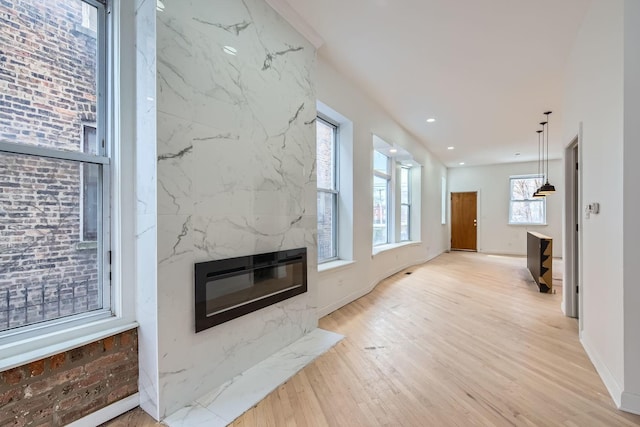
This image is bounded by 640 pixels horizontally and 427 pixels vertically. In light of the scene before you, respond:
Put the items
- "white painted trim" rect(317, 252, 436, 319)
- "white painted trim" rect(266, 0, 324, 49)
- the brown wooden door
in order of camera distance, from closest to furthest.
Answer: "white painted trim" rect(266, 0, 324, 49) < "white painted trim" rect(317, 252, 436, 319) < the brown wooden door

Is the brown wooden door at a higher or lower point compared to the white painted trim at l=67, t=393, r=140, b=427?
higher

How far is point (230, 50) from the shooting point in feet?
7.21

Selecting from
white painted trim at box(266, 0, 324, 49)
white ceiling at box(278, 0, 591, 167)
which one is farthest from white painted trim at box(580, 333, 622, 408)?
white painted trim at box(266, 0, 324, 49)

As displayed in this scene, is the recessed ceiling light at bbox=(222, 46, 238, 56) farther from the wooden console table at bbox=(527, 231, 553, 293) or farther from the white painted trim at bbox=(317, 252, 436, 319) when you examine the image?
the wooden console table at bbox=(527, 231, 553, 293)

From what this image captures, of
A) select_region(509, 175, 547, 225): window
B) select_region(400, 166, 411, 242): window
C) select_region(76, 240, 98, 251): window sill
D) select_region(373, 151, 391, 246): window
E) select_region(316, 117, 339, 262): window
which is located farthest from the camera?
select_region(509, 175, 547, 225): window

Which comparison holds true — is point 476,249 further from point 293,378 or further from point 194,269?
point 194,269

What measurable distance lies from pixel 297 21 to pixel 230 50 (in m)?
0.96

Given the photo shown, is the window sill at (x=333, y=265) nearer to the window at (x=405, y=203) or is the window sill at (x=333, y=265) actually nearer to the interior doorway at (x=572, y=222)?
the interior doorway at (x=572, y=222)

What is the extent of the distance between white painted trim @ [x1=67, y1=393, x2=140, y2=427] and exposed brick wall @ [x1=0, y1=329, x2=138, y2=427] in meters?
0.02

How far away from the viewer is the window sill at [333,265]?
3.54 m

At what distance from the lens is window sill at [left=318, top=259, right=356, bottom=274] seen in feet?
11.6

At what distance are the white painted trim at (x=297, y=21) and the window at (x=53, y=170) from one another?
54.1 inches
